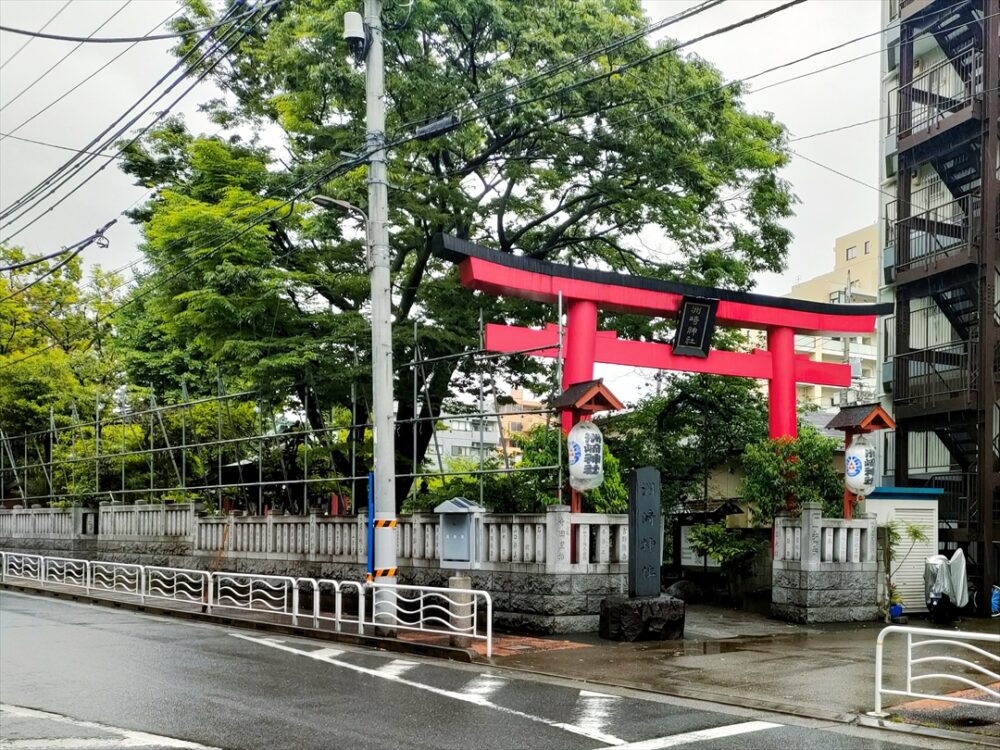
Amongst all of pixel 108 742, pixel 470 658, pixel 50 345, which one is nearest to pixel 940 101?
pixel 470 658

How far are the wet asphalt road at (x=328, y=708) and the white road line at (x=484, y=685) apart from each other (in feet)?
0.08

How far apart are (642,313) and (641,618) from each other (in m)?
8.10

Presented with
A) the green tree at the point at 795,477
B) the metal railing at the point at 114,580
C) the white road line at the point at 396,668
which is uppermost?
the green tree at the point at 795,477

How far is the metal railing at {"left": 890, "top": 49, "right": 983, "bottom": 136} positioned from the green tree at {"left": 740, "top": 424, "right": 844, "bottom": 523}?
462 inches

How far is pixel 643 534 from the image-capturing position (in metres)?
16.9

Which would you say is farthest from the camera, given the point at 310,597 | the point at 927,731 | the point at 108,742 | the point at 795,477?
the point at 310,597

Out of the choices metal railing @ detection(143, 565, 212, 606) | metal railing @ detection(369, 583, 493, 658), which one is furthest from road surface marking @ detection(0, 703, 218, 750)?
metal railing @ detection(143, 565, 212, 606)

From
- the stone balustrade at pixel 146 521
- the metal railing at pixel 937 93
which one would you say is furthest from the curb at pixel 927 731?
the metal railing at pixel 937 93

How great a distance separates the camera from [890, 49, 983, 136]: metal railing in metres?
27.1

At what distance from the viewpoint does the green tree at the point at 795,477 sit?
68.4 feet

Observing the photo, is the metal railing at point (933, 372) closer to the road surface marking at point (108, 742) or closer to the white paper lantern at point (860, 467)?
the white paper lantern at point (860, 467)

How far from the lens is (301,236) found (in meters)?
25.2

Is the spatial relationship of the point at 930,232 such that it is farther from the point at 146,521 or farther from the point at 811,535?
the point at 146,521

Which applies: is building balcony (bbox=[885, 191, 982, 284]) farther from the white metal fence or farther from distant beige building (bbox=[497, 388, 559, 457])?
the white metal fence
